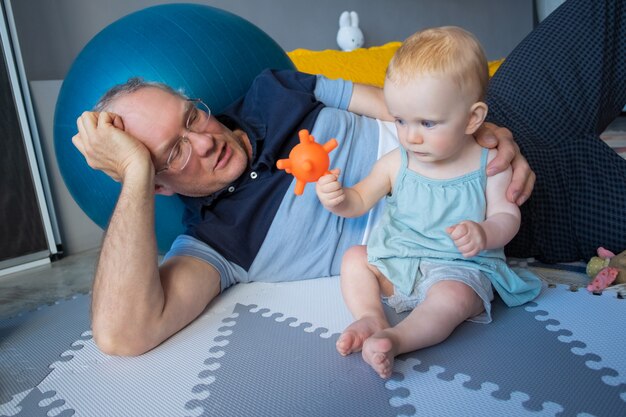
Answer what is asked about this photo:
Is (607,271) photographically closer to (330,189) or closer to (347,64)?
(330,189)

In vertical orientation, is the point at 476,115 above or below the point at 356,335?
above

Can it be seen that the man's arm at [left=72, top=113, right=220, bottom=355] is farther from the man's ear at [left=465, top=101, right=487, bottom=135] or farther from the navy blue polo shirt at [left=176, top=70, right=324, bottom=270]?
the man's ear at [left=465, top=101, right=487, bottom=135]

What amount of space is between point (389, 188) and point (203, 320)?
0.45 m

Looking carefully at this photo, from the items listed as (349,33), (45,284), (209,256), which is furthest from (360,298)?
(349,33)

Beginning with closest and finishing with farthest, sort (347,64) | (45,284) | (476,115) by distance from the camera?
1. (476,115)
2. (45,284)
3. (347,64)

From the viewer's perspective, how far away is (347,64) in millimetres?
2275

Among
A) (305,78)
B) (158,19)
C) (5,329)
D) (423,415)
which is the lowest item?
(5,329)

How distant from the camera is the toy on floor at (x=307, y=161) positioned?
78 cm

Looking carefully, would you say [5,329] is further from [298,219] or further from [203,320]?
[298,219]

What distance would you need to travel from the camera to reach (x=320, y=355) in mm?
849

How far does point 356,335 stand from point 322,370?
8 centimetres

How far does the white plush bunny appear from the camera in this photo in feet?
9.35

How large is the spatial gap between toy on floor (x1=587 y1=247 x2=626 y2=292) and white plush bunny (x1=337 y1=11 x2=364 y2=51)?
209 cm

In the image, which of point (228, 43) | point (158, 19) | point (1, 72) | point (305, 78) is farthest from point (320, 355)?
point (1, 72)
